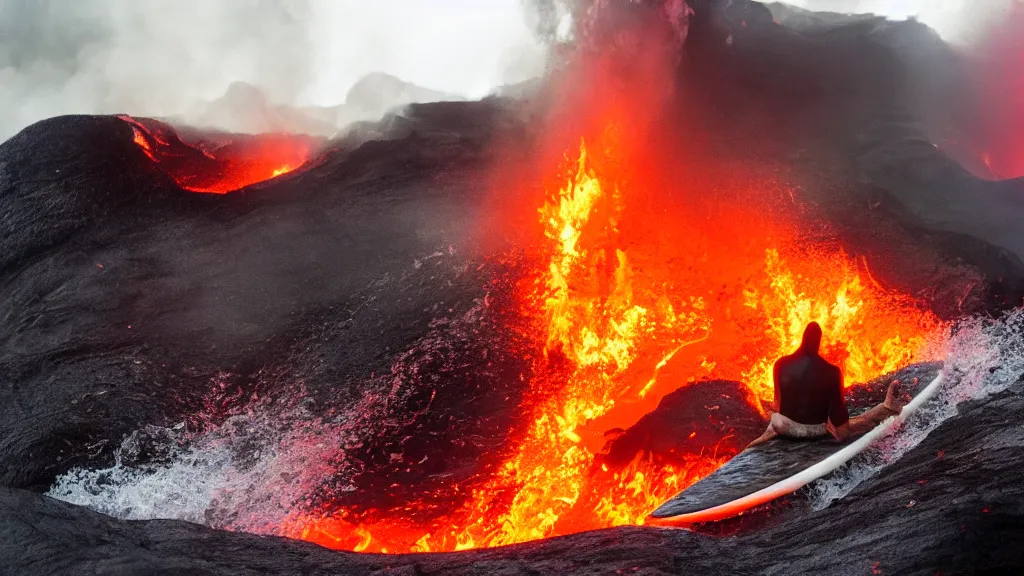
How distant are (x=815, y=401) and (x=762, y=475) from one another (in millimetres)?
848

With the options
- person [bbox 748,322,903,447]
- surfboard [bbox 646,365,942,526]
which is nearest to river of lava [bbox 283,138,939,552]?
surfboard [bbox 646,365,942,526]

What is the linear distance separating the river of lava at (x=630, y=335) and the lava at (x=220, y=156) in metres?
5.62

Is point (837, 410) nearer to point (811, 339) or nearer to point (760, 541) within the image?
point (811, 339)

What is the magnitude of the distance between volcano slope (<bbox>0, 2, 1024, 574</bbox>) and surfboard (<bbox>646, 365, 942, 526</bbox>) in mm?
164

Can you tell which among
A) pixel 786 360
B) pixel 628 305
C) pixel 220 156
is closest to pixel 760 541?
pixel 786 360

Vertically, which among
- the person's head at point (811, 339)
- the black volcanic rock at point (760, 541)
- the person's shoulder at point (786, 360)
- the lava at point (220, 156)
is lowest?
the black volcanic rock at point (760, 541)

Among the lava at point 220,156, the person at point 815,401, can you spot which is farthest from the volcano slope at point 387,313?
the person at point 815,401

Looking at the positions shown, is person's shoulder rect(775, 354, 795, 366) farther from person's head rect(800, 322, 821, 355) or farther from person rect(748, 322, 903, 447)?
person's head rect(800, 322, 821, 355)

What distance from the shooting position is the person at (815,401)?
17.4ft

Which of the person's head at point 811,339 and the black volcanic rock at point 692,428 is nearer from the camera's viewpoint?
the person's head at point 811,339

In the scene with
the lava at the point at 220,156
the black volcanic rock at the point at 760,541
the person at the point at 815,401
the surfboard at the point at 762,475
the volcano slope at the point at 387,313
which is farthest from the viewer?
the lava at the point at 220,156

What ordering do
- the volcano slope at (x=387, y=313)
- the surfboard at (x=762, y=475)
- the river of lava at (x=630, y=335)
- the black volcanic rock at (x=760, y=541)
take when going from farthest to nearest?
the river of lava at (x=630, y=335) < the surfboard at (x=762, y=475) < the volcano slope at (x=387, y=313) < the black volcanic rock at (x=760, y=541)

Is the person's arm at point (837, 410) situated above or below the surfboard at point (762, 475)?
above

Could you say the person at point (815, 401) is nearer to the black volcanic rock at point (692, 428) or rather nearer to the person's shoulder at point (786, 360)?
the person's shoulder at point (786, 360)
